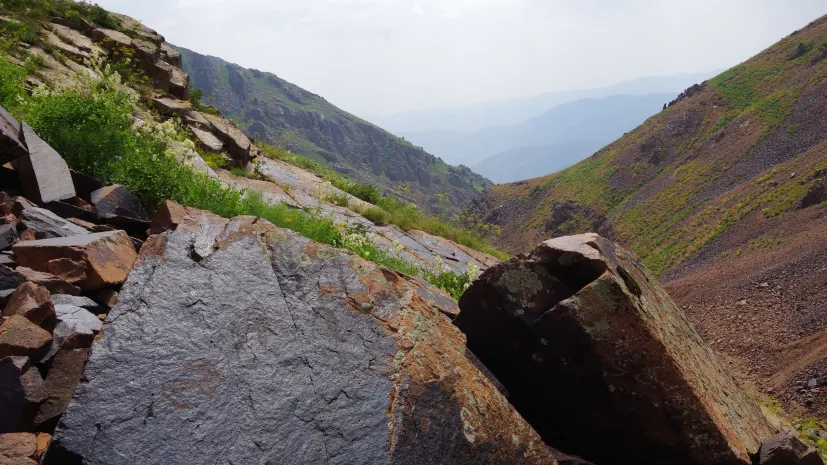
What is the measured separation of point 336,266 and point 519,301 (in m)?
1.76

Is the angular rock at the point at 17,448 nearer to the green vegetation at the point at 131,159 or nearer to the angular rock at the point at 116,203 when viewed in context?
the angular rock at the point at 116,203

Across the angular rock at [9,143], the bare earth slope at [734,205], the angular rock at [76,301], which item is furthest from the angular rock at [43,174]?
the bare earth slope at [734,205]

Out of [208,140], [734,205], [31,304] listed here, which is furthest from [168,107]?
[734,205]

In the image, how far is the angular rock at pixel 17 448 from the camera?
2635 millimetres

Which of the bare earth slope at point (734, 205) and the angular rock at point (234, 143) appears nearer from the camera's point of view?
the angular rock at point (234, 143)

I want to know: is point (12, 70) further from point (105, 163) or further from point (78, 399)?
point (78, 399)

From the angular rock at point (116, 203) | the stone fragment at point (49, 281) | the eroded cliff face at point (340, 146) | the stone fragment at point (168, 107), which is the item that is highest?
the eroded cliff face at point (340, 146)

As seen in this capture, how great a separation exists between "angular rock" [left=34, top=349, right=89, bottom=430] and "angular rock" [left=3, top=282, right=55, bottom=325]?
40 centimetres

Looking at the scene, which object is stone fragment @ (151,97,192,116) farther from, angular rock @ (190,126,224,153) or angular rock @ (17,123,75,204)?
angular rock @ (17,123,75,204)

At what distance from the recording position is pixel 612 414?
411 centimetres

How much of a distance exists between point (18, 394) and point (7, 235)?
7.17 ft

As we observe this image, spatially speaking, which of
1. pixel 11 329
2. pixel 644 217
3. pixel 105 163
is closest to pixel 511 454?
pixel 11 329

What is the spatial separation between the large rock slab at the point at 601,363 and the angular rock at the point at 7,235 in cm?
429

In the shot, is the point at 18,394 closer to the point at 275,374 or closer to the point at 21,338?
the point at 21,338
